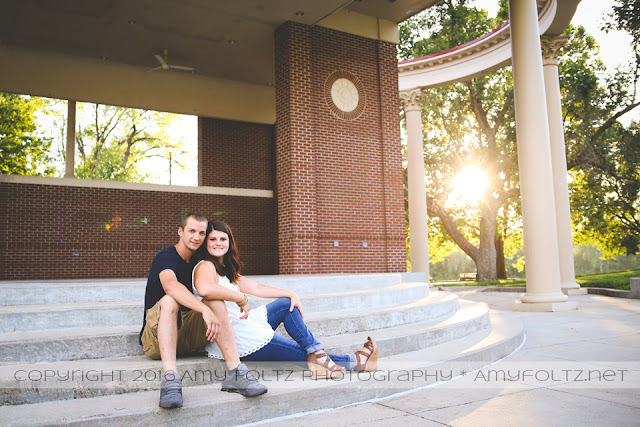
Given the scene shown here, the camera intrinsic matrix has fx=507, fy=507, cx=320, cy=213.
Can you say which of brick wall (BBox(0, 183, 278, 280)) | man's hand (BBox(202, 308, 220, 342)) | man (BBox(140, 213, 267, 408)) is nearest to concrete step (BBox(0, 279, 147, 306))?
man (BBox(140, 213, 267, 408))

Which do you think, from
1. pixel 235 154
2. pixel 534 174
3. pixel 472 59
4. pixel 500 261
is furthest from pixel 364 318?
pixel 500 261

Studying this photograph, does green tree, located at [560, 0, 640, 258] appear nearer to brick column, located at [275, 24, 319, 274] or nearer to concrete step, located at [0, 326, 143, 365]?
brick column, located at [275, 24, 319, 274]

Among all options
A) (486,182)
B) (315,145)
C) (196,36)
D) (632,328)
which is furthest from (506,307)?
(486,182)

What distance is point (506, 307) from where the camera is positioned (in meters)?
11.6

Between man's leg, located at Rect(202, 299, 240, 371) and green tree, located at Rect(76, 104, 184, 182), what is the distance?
24.2m

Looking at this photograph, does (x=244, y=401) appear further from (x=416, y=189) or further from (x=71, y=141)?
(x=416, y=189)

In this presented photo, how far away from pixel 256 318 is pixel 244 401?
731 millimetres

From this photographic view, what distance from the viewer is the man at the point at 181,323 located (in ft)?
11.4

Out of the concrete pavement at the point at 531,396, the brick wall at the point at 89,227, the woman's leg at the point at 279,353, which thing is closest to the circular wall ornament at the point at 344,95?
the brick wall at the point at 89,227

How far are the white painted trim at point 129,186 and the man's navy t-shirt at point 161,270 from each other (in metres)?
8.41

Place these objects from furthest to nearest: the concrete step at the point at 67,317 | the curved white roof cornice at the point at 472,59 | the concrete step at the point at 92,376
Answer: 1. the curved white roof cornice at the point at 472,59
2. the concrete step at the point at 67,317
3. the concrete step at the point at 92,376

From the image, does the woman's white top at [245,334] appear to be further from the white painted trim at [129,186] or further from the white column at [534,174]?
the white painted trim at [129,186]

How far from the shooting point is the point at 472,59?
52.3 ft

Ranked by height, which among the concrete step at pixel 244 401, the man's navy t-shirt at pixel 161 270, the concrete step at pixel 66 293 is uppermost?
the man's navy t-shirt at pixel 161 270
